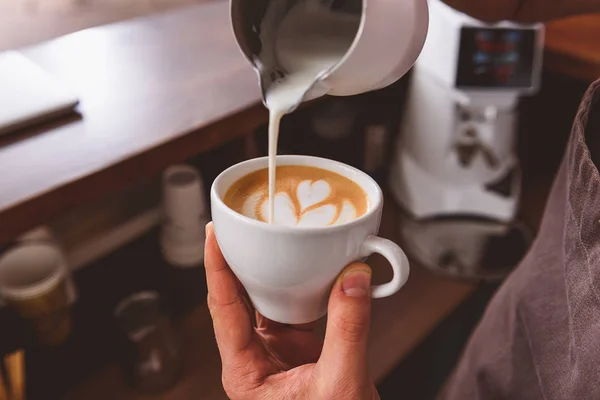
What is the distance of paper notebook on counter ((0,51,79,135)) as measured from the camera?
32.4 inches

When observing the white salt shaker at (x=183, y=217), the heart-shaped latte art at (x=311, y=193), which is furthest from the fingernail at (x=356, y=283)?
the white salt shaker at (x=183, y=217)

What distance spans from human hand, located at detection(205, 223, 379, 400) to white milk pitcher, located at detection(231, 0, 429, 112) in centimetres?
17

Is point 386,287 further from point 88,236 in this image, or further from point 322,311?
point 88,236

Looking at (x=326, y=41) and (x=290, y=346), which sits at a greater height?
(x=326, y=41)

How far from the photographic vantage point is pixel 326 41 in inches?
23.3

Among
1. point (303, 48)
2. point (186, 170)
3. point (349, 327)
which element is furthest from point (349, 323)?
point (186, 170)

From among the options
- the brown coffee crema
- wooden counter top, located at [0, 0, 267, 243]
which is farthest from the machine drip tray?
the brown coffee crema

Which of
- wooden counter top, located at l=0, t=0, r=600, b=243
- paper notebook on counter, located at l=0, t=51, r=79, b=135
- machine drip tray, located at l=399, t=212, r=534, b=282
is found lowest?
machine drip tray, located at l=399, t=212, r=534, b=282

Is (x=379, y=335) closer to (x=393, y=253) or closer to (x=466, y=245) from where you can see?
(x=466, y=245)

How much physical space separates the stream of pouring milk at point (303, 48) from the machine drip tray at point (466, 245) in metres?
0.86

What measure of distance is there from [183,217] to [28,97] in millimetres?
459

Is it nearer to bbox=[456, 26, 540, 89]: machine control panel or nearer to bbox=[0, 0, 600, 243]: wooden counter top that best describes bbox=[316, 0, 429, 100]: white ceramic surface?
bbox=[0, 0, 600, 243]: wooden counter top

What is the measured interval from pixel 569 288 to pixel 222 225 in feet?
1.14

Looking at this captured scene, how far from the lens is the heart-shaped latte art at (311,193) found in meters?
0.62
